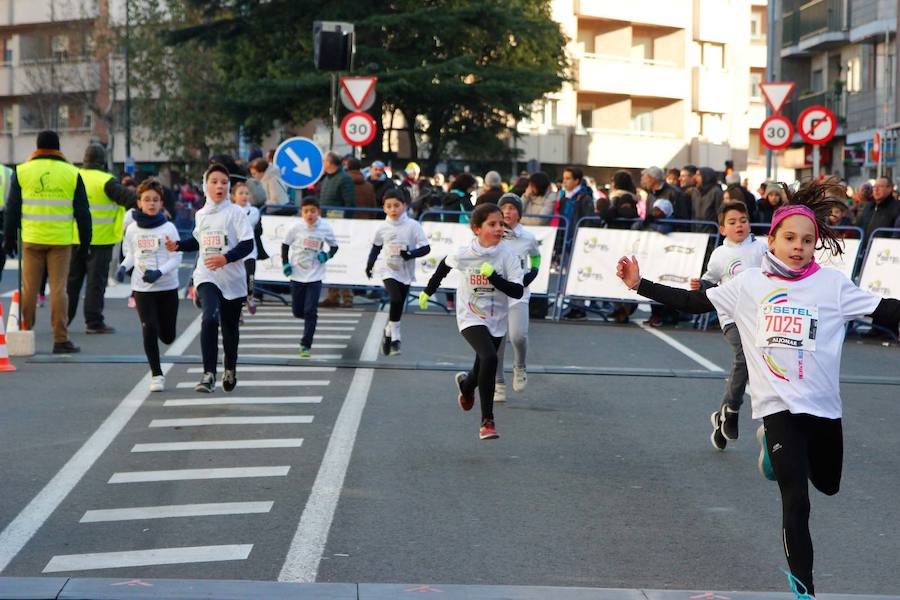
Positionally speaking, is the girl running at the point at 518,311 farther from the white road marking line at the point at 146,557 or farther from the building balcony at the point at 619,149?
the building balcony at the point at 619,149

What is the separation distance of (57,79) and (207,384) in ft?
200

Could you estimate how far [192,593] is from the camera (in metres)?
6.11

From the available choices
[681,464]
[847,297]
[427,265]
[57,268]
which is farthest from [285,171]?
[847,297]

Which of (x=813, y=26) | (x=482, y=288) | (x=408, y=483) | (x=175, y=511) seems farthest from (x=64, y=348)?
(x=813, y=26)

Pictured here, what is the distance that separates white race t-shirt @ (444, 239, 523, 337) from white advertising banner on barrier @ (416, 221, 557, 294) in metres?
9.52

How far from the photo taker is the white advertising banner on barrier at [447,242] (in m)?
20.7

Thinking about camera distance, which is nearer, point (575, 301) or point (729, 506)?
point (729, 506)

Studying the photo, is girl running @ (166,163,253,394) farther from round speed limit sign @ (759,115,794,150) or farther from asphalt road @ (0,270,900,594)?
round speed limit sign @ (759,115,794,150)

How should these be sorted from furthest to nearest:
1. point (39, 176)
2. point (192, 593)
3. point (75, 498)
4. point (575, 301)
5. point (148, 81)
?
point (148, 81) < point (575, 301) < point (39, 176) < point (75, 498) < point (192, 593)

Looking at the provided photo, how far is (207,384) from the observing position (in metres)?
12.5

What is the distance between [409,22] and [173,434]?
3097cm

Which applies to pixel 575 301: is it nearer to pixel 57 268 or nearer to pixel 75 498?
pixel 57 268

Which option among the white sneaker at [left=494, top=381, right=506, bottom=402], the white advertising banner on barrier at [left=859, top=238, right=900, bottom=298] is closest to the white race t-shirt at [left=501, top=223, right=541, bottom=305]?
the white sneaker at [left=494, top=381, right=506, bottom=402]

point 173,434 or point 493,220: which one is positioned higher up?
point 493,220
